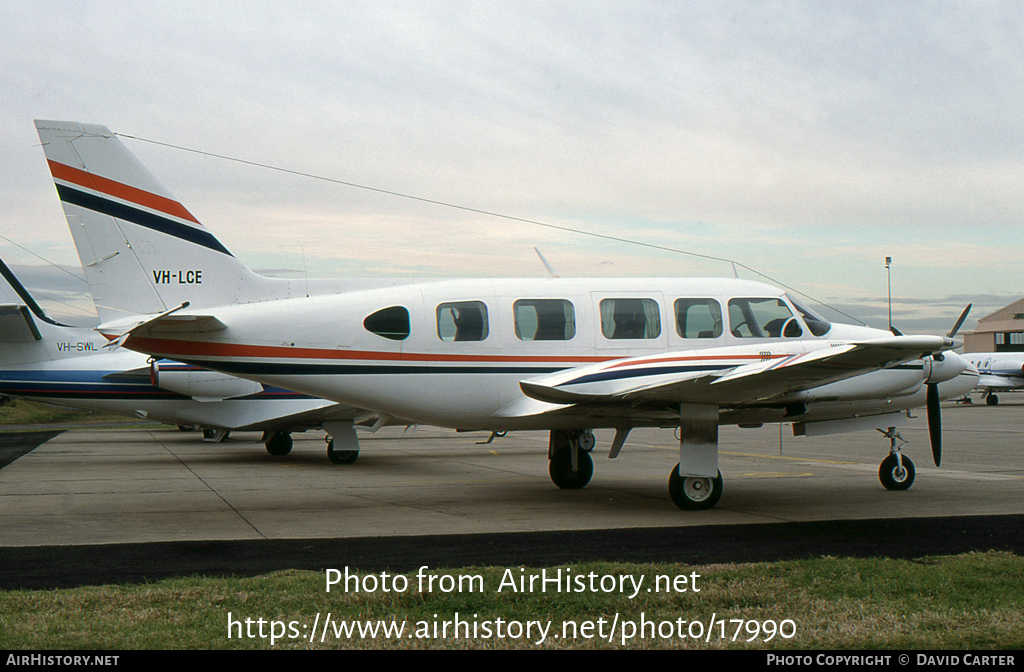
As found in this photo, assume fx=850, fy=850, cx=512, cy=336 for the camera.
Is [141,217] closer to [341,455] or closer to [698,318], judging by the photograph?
[698,318]

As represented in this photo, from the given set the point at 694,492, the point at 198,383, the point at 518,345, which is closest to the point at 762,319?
the point at 694,492

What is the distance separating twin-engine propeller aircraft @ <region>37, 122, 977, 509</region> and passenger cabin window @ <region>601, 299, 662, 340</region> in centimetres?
2

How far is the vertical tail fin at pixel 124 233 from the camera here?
12.6m

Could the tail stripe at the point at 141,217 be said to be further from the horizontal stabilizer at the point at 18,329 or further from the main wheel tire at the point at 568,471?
the horizontal stabilizer at the point at 18,329

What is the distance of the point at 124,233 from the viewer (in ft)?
41.8

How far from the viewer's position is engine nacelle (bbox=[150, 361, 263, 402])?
822 inches

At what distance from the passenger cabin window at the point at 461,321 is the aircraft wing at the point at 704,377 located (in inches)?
43.2

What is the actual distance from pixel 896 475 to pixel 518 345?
6.42 meters

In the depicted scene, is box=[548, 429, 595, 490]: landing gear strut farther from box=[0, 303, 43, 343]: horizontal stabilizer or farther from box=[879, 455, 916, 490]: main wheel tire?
box=[0, 303, 43, 343]: horizontal stabilizer

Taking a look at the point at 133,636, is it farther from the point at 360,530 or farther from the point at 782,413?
the point at 782,413

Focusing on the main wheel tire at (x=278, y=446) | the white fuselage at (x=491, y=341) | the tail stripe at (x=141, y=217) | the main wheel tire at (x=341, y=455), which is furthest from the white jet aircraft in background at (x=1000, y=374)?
the tail stripe at (x=141, y=217)

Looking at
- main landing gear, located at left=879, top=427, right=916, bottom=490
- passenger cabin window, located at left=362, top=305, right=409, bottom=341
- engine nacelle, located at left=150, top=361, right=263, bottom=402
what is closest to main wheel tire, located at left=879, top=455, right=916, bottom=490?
main landing gear, located at left=879, top=427, right=916, bottom=490

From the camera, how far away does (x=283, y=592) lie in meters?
6.61
